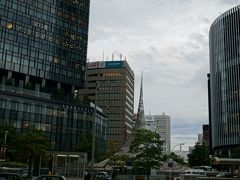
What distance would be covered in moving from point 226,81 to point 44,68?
53937 millimetres

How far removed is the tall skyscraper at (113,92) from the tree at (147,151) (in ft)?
399

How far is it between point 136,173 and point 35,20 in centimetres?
6983

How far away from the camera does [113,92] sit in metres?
184

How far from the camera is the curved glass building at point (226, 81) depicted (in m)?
105

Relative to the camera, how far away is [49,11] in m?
112

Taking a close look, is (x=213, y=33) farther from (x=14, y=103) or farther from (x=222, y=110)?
(x=14, y=103)

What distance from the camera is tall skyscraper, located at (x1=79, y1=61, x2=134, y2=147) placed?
17888cm

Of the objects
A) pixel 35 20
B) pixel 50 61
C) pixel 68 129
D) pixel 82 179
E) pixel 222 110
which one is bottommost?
pixel 82 179

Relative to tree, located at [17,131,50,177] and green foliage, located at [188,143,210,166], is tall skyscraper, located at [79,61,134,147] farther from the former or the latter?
tree, located at [17,131,50,177]

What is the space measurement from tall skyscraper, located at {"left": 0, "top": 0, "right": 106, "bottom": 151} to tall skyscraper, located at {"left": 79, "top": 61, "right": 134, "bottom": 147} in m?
63.1

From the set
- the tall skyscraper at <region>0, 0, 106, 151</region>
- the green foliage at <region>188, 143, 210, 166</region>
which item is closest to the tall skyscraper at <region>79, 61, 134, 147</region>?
the green foliage at <region>188, 143, 210, 166</region>

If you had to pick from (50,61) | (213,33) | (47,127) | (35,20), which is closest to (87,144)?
(47,127)

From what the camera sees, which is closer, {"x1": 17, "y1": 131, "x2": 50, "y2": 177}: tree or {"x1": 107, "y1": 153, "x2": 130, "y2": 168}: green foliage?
{"x1": 17, "y1": 131, "x2": 50, "y2": 177}: tree

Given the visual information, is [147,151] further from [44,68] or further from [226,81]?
[226,81]
